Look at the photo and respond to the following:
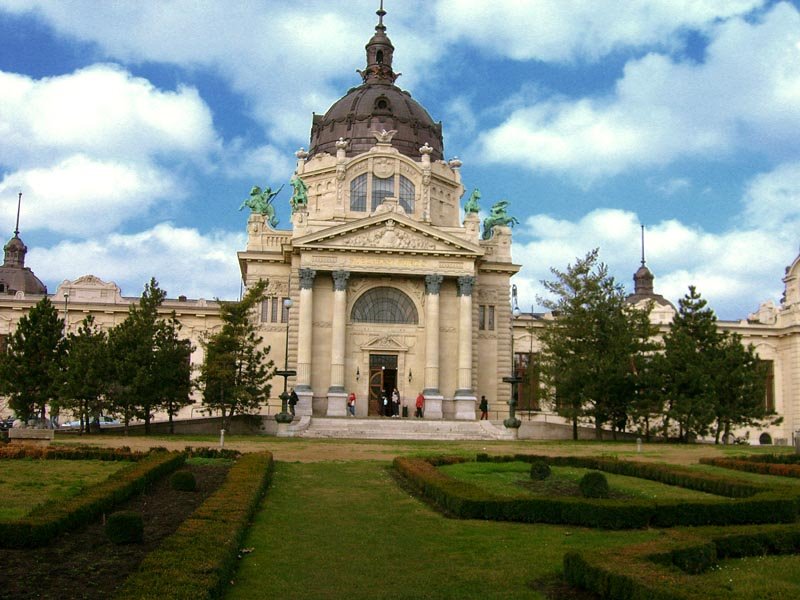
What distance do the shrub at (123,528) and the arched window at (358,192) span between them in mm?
53327

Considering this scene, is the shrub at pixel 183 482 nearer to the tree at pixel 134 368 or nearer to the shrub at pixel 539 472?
the shrub at pixel 539 472

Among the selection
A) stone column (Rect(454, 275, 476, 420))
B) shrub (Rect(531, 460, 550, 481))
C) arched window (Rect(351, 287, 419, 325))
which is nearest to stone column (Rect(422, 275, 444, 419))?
stone column (Rect(454, 275, 476, 420))

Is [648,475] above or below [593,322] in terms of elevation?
below

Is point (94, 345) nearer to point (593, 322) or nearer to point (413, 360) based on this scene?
point (413, 360)

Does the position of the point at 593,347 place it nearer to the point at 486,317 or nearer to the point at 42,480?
the point at 486,317

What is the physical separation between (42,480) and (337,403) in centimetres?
3648

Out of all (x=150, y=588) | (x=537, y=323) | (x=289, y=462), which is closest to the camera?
(x=150, y=588)

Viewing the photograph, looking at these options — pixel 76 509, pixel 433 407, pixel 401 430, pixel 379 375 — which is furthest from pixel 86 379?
pixel 76 509

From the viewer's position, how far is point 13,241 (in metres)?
92.0

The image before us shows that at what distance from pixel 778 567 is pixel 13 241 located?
91.0 metres

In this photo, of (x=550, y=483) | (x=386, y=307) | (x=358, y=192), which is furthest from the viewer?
(x=358, y=192)

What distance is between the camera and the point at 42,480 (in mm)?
21766

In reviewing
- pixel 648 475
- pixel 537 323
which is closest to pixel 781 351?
pixel 537 323

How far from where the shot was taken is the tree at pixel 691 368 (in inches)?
1869
